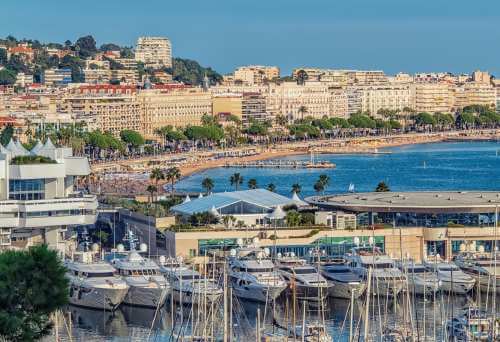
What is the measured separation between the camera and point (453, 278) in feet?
104

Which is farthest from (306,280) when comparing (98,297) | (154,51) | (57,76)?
(154,51)

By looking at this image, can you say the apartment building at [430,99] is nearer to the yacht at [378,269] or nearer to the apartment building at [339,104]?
the apartment building at [339,104]

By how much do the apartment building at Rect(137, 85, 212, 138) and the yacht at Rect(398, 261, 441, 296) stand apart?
2781 inches

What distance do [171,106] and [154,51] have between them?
52255 mm

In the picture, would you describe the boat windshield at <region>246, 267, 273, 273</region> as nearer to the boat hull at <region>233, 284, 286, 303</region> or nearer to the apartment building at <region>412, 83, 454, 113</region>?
the boat hull at <region>233, 284, 286, 303</region>

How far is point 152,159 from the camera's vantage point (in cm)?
8400

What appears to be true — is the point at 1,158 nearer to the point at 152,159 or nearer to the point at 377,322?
the point at 377,322

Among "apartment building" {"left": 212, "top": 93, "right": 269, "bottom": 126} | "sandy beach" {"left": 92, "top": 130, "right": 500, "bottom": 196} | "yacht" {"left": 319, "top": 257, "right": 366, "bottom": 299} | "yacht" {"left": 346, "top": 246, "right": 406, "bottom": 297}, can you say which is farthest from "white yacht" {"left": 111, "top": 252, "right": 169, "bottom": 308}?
"apartment building" {"left": 212, "top": 93, "right": 269, "bottom": 126}

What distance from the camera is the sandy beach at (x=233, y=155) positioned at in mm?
68062

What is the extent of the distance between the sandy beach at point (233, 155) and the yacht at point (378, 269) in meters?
24.1

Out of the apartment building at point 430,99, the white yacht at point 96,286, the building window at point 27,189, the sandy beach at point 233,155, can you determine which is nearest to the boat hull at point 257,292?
the white yacht at point 96,286

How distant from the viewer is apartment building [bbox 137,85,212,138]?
340 ft

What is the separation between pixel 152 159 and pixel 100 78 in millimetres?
45075

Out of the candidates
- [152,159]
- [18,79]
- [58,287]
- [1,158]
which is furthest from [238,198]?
[18,79]
